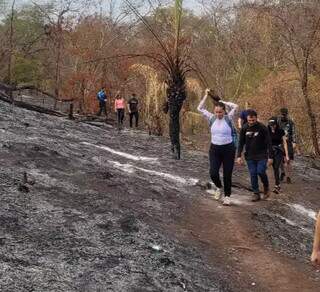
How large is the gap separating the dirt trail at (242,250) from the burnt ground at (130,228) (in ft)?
0.06

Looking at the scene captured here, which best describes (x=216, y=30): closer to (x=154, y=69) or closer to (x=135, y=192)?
(x=154, y=69)

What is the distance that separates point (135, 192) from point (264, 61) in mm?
24295

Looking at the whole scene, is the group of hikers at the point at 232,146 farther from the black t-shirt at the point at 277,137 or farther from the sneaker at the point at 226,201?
the black t-shirt at the point at 277,137

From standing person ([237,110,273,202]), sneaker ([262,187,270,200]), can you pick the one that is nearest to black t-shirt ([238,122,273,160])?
standing person ([237,110,273,202])

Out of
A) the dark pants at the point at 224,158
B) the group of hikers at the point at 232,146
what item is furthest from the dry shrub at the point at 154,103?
the dark pants at the point at 224,158

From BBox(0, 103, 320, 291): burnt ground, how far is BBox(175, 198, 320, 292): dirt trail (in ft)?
0.06

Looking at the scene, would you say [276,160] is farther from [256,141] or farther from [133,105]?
[133,105]

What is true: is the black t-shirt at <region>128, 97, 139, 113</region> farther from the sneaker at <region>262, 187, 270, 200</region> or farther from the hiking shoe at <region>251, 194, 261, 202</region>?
the hiking shoe at <region>251, 194, 261, 202</region>

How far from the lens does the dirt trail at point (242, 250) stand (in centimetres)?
672

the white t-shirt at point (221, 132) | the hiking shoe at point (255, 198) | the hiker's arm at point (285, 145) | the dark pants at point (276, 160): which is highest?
the white t-shirt at point (221, 132)

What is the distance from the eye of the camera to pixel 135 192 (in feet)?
31.3

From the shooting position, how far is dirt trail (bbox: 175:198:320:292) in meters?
6.72

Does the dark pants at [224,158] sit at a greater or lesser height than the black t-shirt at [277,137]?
lesser

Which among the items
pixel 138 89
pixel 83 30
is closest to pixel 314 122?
pixel 138 89
